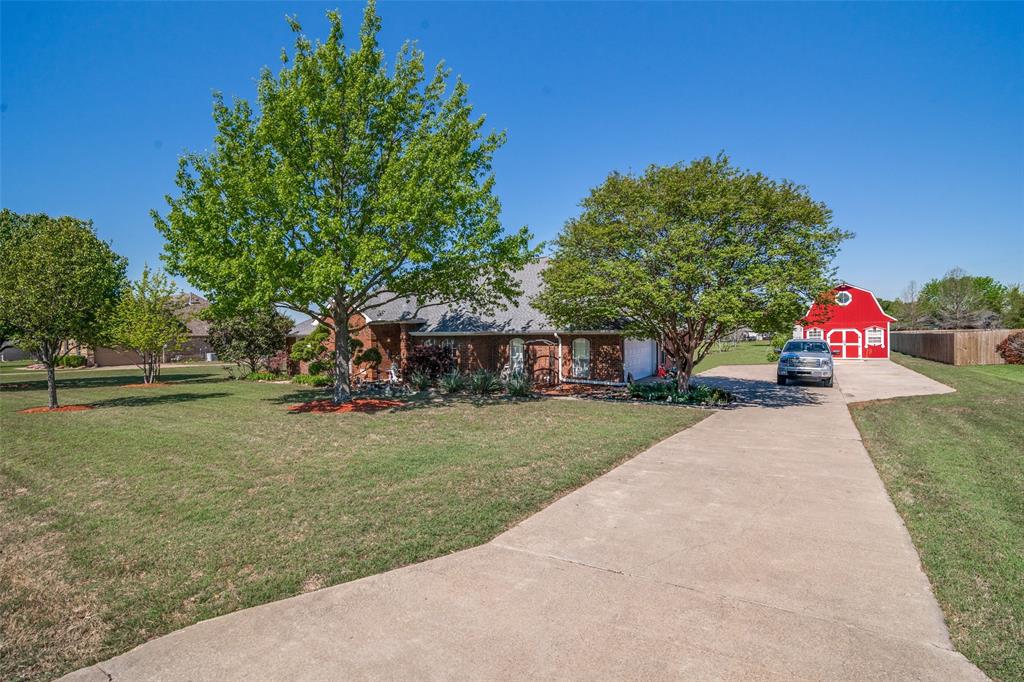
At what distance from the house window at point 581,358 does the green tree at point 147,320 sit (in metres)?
18.3

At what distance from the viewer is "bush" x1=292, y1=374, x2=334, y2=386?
2341 cm

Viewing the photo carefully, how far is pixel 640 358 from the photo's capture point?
23.7 m

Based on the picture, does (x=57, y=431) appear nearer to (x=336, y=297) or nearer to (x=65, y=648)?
(x=336, y=297)

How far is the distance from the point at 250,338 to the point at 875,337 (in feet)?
129

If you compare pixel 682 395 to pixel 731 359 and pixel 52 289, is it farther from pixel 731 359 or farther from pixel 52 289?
pixel 731 359

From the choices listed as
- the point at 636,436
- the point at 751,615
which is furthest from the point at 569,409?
the point at 751,615

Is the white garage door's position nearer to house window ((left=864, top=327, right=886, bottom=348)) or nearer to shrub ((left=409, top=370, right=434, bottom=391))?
shrub ((left=409, top=370, right=434, bottom=391))

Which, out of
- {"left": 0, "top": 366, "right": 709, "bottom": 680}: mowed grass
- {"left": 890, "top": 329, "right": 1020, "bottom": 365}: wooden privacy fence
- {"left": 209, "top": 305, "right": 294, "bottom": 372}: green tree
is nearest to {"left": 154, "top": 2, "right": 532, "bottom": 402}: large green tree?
{"left": 0, "top": 366, "right": 709, "bottom": 680}: mowed grass

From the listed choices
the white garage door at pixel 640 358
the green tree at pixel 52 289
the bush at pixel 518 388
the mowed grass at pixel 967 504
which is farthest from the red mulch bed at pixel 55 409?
the mowed grass at pixel 967 504

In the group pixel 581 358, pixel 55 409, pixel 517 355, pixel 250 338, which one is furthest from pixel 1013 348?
pixel 55 409

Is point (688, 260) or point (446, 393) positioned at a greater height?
point (688, 260)

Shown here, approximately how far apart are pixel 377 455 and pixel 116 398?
16.2 m

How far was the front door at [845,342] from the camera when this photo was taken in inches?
1375

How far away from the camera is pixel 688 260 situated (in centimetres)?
1433
